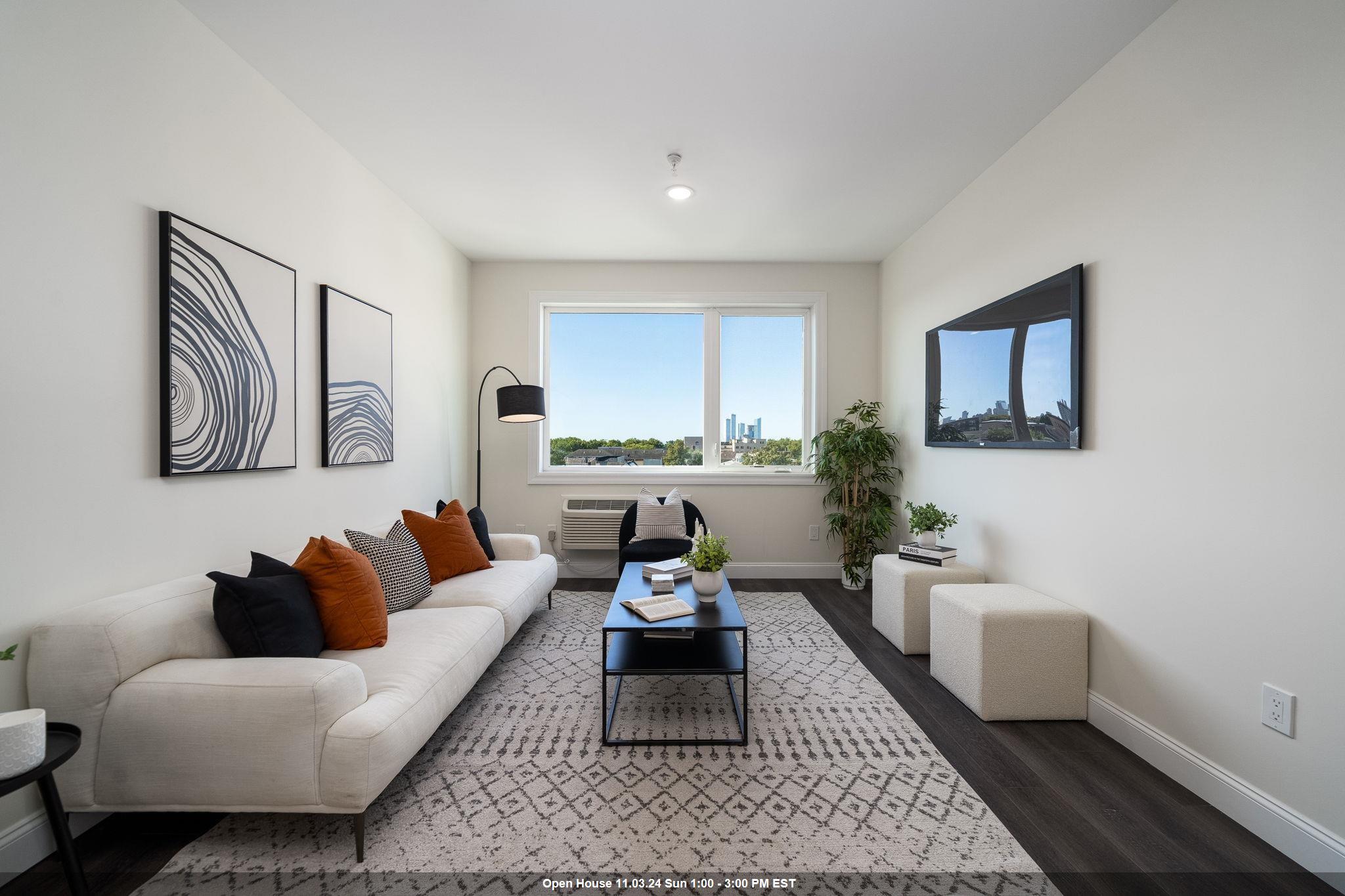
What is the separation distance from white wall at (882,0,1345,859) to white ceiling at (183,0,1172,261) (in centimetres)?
40

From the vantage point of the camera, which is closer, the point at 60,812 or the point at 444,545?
the point at 60,812

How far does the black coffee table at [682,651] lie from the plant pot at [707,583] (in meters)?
0.05

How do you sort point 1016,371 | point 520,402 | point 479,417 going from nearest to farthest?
point 1016,371 < point 520,402 < point 479,417

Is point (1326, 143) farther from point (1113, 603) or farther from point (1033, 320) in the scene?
point (1113, 603)

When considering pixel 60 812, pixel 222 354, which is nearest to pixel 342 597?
pixel 60 812

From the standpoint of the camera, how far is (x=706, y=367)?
5.18 m

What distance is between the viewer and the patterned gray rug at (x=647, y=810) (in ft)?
5.20

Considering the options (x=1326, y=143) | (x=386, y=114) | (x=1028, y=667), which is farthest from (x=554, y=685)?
(x=1326, y=143)

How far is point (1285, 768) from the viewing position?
167 cm

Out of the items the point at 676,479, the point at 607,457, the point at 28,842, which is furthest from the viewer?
the point at 607,457

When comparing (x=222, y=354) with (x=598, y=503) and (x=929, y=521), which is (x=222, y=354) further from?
(x=929, y=521)

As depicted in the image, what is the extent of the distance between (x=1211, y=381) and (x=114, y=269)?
3594mm

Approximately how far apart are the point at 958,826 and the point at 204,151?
139 inches

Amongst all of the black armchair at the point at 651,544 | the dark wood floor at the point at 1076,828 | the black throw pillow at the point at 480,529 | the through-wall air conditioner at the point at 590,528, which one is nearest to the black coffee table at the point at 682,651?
the dark wood floor at the point at 1076,828
